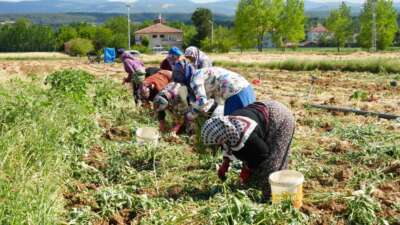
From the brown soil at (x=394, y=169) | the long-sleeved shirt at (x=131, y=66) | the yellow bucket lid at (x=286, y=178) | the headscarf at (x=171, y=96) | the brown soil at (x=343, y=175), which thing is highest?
the long-sleeved shirt at (x=131, y=66)

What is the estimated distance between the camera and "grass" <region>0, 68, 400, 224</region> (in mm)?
4020

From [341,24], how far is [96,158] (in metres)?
48.8

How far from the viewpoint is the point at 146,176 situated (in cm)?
530

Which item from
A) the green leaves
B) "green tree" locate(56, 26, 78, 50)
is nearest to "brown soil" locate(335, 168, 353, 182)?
the green leaves

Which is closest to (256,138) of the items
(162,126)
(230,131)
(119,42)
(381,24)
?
(230,131)

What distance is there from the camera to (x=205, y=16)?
215 feet

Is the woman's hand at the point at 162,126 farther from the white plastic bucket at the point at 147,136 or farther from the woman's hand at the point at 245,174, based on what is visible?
the woman's hand at the point at 245,174

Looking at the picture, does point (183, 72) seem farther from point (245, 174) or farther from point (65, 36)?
point (65, 36)

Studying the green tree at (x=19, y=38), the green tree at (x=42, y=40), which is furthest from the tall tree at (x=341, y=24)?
the green tree at (x=19, y=38)

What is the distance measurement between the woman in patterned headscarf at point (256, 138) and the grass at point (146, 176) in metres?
0.20

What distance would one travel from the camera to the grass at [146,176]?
4020mm

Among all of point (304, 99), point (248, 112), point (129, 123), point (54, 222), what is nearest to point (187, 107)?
point (129, 123)

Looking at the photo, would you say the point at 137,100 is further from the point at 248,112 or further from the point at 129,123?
the point at 248,112

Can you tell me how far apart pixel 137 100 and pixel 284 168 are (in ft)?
15.2
